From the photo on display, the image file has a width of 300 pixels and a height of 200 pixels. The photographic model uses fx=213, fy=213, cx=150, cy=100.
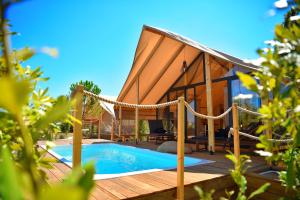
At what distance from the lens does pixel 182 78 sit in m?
10.1

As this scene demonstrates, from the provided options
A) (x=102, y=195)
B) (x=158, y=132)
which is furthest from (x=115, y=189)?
(x=158, y=132)

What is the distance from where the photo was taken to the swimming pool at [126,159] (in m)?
5.71

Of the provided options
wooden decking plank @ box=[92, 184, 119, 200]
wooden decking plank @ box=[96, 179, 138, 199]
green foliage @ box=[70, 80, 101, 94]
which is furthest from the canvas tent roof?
green foliage @ box=[70, 80, 101, 94]

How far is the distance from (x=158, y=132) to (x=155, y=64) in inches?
133

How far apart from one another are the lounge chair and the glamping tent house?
396mm

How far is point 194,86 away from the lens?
9.27 metres

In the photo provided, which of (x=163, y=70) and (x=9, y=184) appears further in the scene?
(x=163, y=70)

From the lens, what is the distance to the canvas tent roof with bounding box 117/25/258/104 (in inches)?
349

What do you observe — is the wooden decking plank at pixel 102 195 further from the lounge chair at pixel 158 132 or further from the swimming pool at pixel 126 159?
the lounge chair at pixel 158 132

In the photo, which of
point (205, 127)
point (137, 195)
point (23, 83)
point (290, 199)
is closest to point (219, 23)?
point (205, 127)

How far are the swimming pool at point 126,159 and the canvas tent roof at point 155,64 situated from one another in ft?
10.5

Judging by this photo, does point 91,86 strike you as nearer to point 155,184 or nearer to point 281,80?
point 155,184

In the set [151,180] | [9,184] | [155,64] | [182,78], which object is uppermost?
[155,64]

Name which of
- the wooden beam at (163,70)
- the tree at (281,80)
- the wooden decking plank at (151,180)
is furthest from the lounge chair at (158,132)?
the tree at (281,80)
